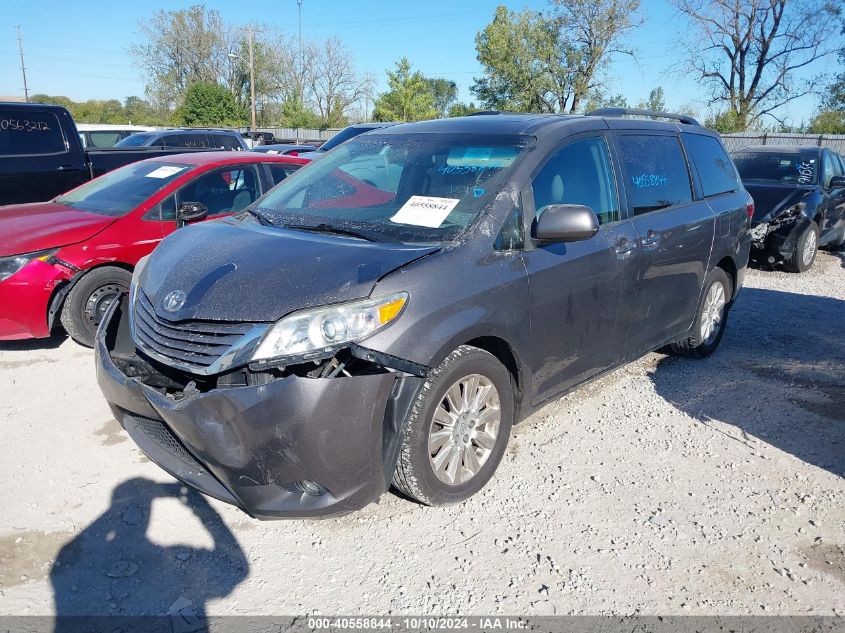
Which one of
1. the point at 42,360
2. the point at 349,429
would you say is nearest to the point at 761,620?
the point at 349,429

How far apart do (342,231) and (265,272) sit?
2.00ft

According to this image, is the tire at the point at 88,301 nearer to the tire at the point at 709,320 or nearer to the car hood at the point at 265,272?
the car hood at the point at 265,272

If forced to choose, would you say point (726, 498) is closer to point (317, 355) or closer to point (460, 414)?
point (460, 414)

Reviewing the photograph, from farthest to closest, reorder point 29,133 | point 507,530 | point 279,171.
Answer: point 29,133
point 279,171
point 507,530

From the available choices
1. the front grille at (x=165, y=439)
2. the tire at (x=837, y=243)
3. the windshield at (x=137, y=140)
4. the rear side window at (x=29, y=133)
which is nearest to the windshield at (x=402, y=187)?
the front grille at (x=165, y=439)

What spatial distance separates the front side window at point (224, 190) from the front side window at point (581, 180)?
3.32 metres

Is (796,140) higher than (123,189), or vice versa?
(796,140)

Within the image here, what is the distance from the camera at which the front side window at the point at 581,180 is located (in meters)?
3.71

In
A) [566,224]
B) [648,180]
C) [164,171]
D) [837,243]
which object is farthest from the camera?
[837,243]

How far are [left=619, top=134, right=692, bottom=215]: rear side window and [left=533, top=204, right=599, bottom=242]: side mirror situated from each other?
105 centimetres

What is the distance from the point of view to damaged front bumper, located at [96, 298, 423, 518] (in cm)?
267

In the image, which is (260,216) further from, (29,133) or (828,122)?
(828,122)

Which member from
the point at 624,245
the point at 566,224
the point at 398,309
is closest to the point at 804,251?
the point at 624,245

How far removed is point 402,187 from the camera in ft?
Answer: 12.5
